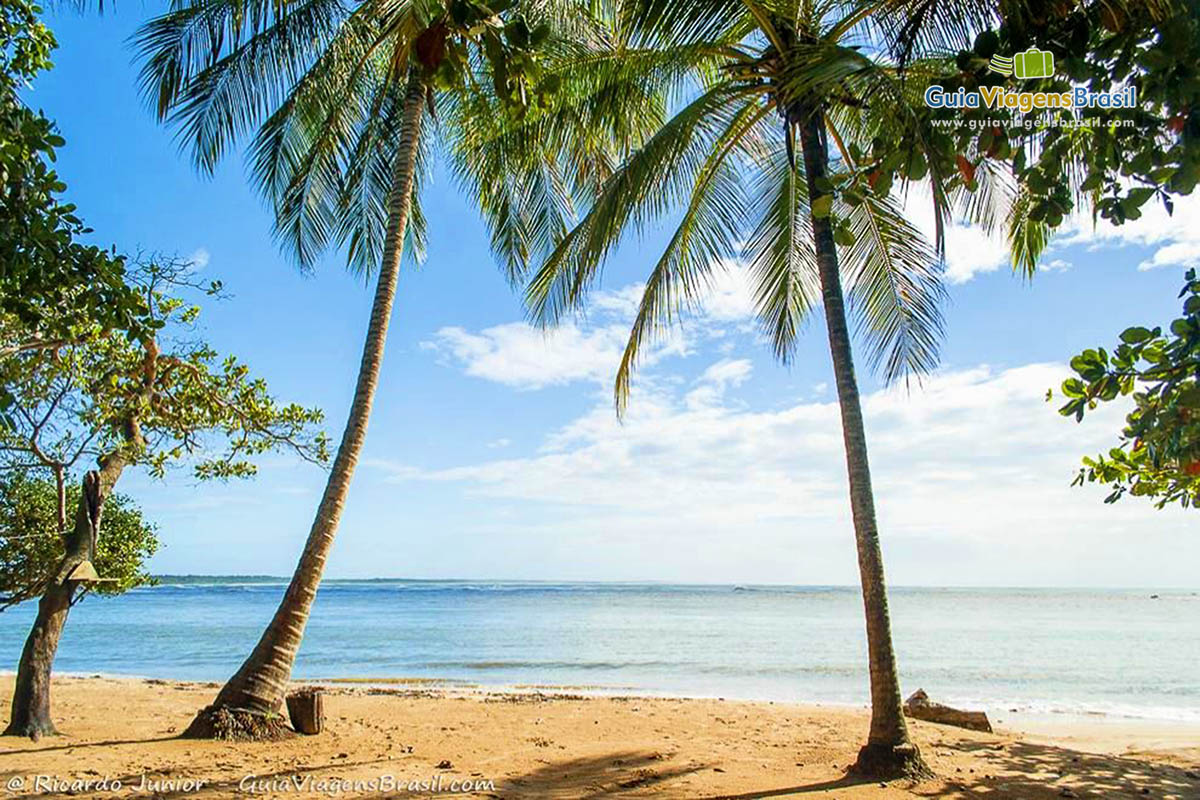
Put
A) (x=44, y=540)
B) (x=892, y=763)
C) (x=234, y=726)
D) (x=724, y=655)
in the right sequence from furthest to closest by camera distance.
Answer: (x=724, y=655) < (x=44, y=540) < (x=234, y=726) < (x=892, y=763)

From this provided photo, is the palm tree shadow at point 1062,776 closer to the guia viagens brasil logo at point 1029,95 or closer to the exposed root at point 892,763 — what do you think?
the exposed root at point 892,763

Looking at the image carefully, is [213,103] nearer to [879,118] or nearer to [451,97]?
[451,97]

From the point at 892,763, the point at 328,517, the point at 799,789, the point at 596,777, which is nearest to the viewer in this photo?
the point at 799,789

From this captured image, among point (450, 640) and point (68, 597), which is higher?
point (68, 597)

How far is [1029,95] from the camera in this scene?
3.23 metres

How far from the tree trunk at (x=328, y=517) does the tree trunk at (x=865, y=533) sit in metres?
4.08

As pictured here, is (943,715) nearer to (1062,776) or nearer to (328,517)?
(1062,776)

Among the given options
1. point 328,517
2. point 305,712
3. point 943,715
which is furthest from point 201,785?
point 943,715

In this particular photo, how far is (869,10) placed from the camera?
600 cm

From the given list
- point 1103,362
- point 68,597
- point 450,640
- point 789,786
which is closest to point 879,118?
point 1103,362

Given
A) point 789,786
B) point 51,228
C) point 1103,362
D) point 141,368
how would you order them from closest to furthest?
point 1103,362
point 51,228
point 789,786
point 141,368

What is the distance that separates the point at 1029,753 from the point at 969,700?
859cm

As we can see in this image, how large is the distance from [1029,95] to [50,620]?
318 inches

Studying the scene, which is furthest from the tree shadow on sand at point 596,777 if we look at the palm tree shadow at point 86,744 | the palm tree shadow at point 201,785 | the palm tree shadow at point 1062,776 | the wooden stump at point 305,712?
the palm tree shadow at point 86,744
